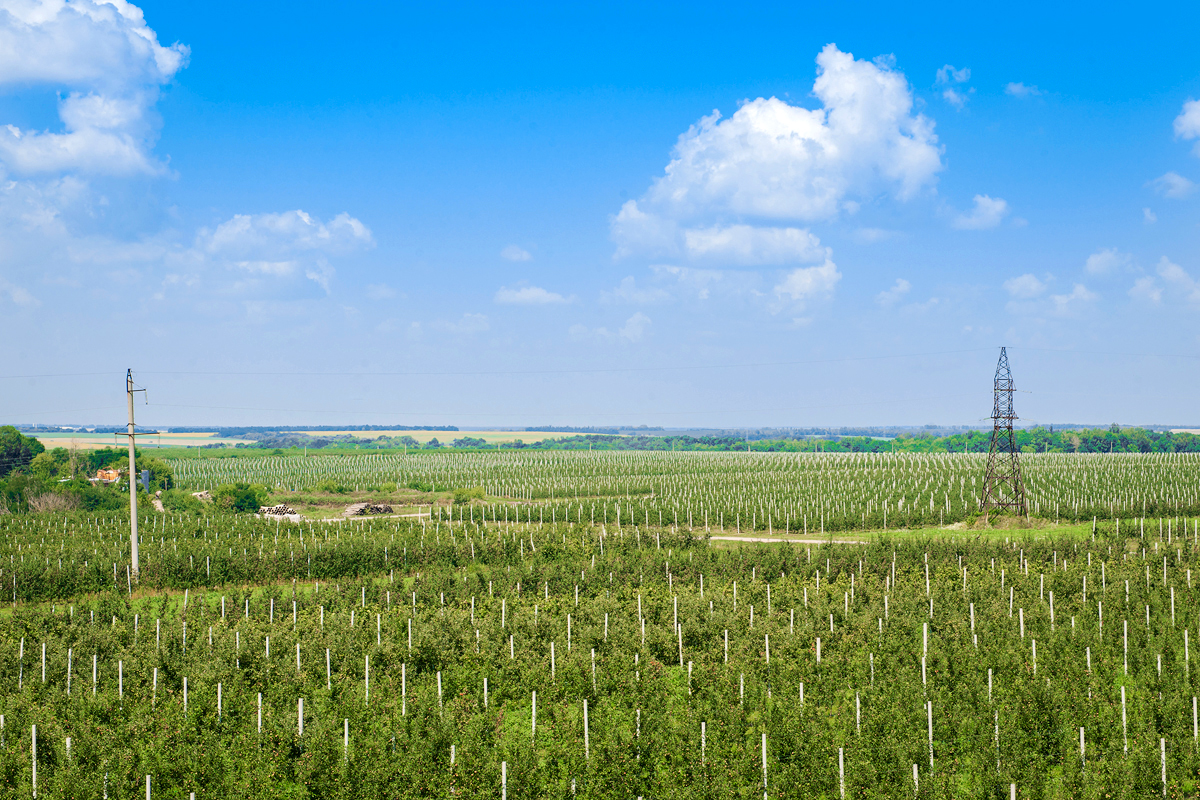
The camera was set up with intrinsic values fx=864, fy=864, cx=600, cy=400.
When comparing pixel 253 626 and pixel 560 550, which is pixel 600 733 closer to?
pixel 253 626

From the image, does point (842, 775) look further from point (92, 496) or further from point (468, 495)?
point (92, 496)

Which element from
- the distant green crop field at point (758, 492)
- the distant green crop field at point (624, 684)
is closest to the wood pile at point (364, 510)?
the distant green crop field at point (758, 492)

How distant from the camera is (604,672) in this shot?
19.4m

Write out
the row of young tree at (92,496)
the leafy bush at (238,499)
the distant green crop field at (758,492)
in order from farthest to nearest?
the leafy bush at (238,499)
the row of young tree at (92,496)
the distant green crop field at (758,492)

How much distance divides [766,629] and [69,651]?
16864mm

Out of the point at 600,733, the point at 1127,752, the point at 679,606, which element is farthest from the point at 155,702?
the point at 1127,752

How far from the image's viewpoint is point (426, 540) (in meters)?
41.2

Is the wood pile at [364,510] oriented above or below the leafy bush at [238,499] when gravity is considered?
below

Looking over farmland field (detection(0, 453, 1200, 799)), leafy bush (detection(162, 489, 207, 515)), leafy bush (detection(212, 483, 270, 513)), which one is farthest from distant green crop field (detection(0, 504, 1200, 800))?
leafy bush (detection(212, 483, 270, 513))

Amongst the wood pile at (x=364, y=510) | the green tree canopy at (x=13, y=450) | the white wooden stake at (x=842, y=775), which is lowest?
the wood pile at (x=364, y=510)

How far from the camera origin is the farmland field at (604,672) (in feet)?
46.1

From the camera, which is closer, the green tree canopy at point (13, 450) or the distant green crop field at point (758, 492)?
the distant green crop field at point (758, 492)

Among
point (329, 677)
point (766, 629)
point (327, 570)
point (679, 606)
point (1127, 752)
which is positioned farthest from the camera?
point (327, 570)

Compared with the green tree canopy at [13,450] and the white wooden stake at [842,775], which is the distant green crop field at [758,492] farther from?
the white wooden stake at [842,775]
